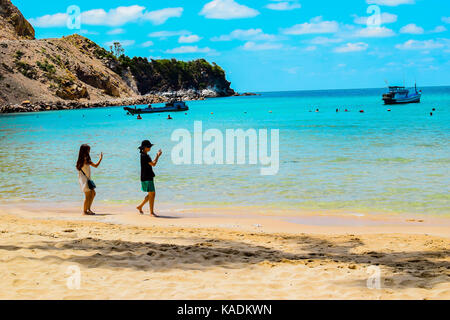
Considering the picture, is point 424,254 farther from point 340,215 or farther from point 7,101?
point 7,101

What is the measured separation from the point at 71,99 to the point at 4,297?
11472 cm

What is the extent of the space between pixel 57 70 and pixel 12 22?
26.4 metres

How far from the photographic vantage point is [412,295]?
17.9 feet

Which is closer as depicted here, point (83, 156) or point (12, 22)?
point (83, 156)

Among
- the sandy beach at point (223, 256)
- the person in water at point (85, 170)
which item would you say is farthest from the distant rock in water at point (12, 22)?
the sandy beach at point (223, 256)

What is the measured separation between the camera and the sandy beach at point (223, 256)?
5703 mm

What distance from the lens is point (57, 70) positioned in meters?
119

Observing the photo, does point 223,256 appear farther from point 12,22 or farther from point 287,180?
point 12,22

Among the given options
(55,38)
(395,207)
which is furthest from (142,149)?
(55,38)

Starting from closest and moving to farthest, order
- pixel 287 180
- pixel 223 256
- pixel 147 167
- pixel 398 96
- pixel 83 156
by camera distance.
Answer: pixel 223 256 → pixel 83 156 → pixel 147 167 → pixel 287 180 → pixel 398 96

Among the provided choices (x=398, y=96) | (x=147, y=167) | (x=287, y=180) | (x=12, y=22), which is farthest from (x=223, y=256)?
(x=12, y=22)

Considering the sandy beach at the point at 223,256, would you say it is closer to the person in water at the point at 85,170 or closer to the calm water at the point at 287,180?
the person in water at the point at 85,170

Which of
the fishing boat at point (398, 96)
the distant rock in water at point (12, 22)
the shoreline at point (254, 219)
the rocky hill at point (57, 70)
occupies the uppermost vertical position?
the distant rock in water at point (12, 22)

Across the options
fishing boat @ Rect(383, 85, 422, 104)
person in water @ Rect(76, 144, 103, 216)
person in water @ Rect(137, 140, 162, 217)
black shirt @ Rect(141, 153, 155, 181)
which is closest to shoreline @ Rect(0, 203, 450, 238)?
person in water @ Rect(76, 144, 103, 216)
